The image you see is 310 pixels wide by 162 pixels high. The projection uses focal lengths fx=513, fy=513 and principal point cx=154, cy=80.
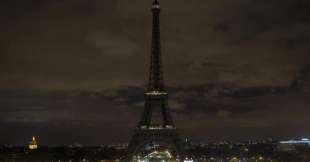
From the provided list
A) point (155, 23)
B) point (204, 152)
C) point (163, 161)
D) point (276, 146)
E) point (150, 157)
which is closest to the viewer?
point (155, 23)

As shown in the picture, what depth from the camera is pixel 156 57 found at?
244ft

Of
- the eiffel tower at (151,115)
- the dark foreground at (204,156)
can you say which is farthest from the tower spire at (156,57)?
the dark foreground at (204,156)

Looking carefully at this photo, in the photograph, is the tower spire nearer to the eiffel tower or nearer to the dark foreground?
the eiffel tower

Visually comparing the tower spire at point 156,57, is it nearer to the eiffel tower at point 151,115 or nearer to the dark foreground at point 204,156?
the eiffel tower at point 151,115

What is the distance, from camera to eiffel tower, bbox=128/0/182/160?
7388cm

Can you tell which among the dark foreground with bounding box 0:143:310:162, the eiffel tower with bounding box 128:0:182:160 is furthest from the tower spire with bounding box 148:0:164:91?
the dark foreground with bounding box 0:143:310:162

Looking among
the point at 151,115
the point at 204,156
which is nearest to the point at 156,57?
the point at 151,115

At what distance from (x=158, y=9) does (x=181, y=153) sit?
75.3 ft

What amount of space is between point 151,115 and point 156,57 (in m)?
9.12

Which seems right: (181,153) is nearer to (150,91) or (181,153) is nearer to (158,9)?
(150,91)

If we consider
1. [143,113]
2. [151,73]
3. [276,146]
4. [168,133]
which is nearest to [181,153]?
[168,133]

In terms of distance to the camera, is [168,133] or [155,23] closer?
[155,23]

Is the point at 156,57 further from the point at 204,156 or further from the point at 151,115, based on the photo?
the point at 204,156

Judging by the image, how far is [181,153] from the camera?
80.1 m
